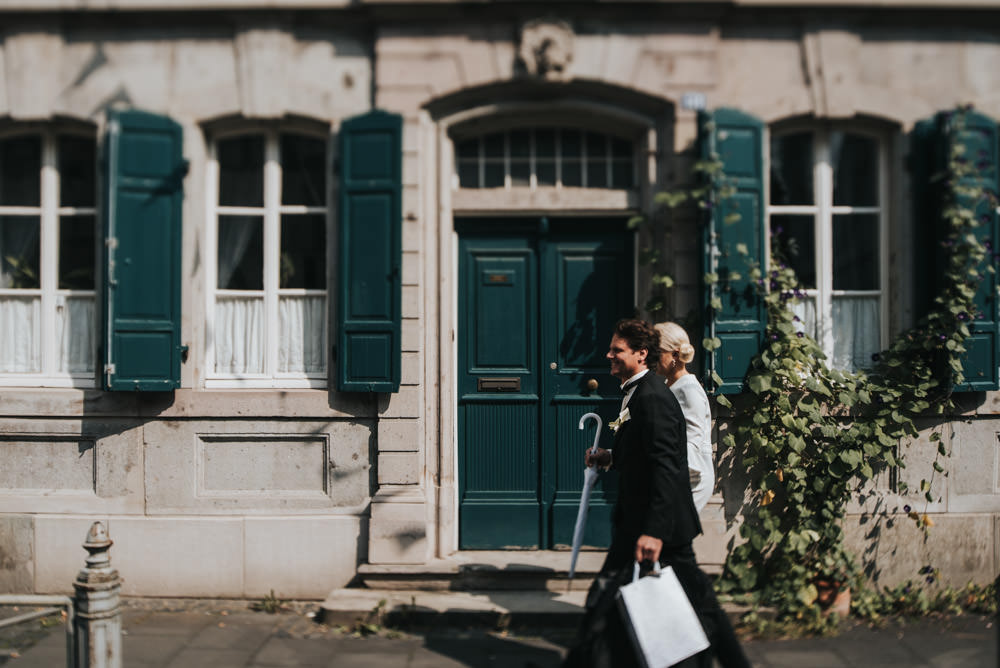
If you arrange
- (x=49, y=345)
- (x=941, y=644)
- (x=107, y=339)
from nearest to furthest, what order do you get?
(x=941, y=644) → (x=107, y=339) → (x=49, y=345)

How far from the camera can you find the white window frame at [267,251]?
20.6 ft

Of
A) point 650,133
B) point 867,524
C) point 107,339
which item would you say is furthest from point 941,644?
point 107,339

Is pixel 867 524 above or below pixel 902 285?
below

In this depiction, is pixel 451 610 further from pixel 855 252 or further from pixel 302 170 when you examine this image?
pixel 855 252

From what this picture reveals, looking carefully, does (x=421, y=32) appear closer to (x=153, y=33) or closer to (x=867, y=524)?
(x=153, y=33)

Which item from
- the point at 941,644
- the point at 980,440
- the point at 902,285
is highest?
the point at 902,285

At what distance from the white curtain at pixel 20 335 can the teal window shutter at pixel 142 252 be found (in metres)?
0.76

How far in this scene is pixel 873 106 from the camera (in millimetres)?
6145

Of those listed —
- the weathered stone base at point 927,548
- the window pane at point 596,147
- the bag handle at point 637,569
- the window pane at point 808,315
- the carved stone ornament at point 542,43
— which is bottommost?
the weathered stone base at point 927,548

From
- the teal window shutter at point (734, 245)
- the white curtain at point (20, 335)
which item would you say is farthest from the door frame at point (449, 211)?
the white curtain at point (20, 335)

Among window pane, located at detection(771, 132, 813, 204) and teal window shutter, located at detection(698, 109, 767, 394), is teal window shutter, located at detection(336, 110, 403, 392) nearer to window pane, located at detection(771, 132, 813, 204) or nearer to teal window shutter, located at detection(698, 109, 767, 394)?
teal window shutter, located at detection(698, 109, 767, 394)

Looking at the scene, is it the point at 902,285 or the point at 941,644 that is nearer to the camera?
the point at 941,644

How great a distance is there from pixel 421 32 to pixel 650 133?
1742mm

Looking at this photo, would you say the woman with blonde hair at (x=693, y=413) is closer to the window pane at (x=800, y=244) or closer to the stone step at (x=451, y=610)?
the stone step at (x=451, y=610)
